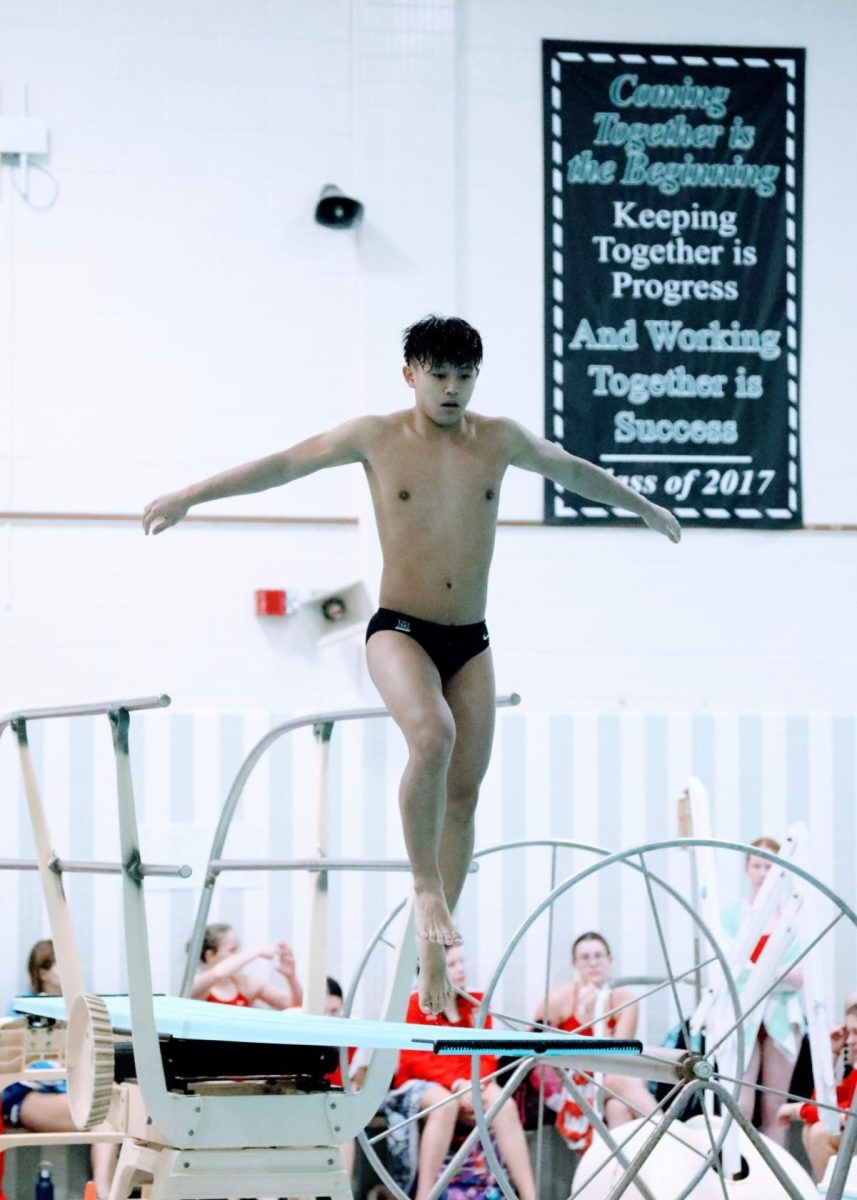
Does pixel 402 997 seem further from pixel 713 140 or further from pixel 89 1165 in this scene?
pixel 713 140

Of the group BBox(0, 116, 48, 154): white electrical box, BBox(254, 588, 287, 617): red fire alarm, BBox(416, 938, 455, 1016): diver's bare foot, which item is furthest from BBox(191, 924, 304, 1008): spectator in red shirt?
BBox(0, 116, 48, 154): white electrical box

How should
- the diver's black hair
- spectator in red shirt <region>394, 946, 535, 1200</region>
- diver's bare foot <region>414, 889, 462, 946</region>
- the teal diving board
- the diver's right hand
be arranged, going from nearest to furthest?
1. the teal diving board
2. diver's bare foot <region>414, 889, 462, 946</region>
3. the diver's black hair
4. the diver's right hand
5. spectator in red shirt <region>394, 946, 535, 1200</region>

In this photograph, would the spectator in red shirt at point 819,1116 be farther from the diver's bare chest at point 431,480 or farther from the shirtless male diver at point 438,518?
the diver's bare chest at point 431,480

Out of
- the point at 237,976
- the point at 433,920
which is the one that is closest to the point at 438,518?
the point at 433,920

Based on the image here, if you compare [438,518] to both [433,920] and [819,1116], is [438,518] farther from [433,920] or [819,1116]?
[819,1116]

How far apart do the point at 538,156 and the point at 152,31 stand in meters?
1.94

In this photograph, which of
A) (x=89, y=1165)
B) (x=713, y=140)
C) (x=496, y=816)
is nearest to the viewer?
(x=89, y=1165)

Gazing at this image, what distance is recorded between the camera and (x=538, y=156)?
8.09 meters

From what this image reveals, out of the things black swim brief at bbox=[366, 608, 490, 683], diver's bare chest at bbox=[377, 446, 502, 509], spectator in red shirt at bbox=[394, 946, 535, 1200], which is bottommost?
spectator in red shirt at bbox=[394, 946, 535, 1200]

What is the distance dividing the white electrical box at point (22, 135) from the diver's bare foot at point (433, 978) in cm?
525

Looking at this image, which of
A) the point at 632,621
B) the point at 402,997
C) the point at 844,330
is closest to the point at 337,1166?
the point at 402,997

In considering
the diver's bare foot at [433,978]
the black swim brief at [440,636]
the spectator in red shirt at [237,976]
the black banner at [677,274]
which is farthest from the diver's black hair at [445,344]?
the black banner at [677,274]

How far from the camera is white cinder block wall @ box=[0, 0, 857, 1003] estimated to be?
769 centimetres

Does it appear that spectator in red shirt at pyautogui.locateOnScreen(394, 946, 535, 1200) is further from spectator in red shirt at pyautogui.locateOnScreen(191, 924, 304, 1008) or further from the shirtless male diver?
the shirtless male diver
